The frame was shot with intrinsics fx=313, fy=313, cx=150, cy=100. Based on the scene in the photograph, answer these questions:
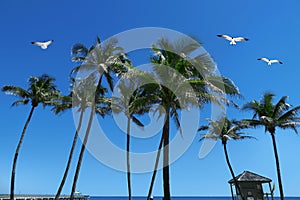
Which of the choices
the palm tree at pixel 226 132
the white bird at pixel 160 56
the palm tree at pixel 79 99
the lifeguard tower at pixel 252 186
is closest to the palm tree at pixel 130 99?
the white bird at pixel 160 56

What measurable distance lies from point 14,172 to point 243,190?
18768 mm

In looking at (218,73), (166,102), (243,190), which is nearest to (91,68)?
(166,102)

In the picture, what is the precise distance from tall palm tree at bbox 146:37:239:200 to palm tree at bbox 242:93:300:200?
32.6ft

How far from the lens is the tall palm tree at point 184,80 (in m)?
14.6

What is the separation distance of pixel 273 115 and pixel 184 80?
12715 mm

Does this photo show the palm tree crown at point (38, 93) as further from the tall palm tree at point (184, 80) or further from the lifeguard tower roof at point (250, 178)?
the lifeguard tower roof at point (250, 178)

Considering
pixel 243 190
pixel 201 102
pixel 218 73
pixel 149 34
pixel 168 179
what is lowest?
pixel 243 190

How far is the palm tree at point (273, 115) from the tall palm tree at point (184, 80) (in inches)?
391

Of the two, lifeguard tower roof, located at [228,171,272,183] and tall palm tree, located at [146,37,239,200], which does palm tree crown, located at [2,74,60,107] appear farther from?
lifeguard tower roof, located at [228,171,272,183]

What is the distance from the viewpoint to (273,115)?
79.2 ft

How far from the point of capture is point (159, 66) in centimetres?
1499

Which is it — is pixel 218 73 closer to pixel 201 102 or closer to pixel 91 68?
pixel 201 102

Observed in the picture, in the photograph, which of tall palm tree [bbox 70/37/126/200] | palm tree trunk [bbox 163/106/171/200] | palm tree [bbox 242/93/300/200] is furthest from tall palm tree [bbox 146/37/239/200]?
palm tree [bbox 242/93/300/200]

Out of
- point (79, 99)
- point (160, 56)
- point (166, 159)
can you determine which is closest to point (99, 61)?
point (79, 99)
